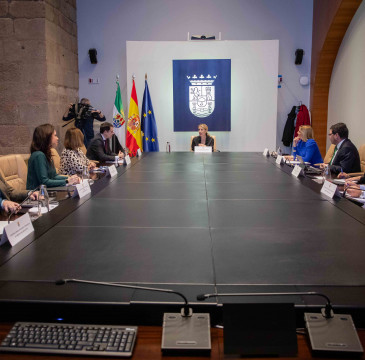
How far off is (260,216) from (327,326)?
0.95 meters

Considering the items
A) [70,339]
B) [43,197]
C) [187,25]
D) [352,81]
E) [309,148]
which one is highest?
[187,25]

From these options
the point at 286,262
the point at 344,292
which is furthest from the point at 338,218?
the point at 344,292

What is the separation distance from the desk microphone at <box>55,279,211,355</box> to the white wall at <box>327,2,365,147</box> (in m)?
5.39

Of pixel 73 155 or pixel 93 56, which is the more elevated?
pixel 93 56

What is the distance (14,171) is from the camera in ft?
11.7

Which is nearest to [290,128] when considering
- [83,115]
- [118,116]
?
[118,116]

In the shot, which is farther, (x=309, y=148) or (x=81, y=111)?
(x=81, y=111)

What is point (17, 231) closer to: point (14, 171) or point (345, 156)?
point (14, 171)

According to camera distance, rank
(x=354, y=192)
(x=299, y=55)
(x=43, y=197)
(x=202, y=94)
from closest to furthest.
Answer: (x=43, y=197) → (x=354, y=192) → (x=202, y=94) → (x=299, y=55)

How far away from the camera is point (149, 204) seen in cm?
221

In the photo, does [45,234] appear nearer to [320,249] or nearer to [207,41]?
[320,249]

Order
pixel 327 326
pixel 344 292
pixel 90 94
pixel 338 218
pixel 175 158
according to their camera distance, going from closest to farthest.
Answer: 1. pixel 327 326
2. pixel 344 292
3. pixel 338 218
4. pixel 175 158
5. pixel 90 94

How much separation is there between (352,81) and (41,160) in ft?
15.5

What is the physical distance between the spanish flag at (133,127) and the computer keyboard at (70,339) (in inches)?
236
